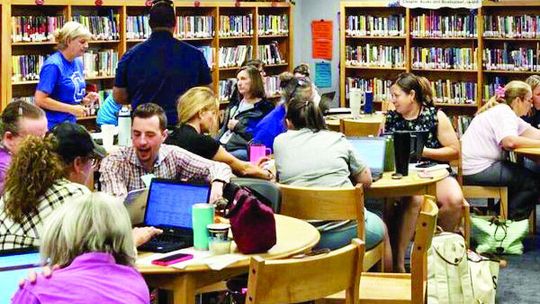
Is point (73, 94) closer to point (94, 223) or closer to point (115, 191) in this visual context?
point (115, 191)

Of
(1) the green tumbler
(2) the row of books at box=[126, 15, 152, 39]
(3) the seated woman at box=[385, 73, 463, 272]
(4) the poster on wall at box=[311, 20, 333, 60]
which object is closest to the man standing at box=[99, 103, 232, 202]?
(1) the green tumbler

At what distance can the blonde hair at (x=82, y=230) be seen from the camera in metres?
2.62

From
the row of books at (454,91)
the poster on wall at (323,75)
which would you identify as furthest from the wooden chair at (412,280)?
the poster on wall at (323,75)

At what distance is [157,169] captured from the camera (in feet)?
14.8

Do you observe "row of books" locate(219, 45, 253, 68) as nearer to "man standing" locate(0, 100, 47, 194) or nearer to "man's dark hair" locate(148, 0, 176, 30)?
"man's dark hair" locate(148, 0, 176, 30)

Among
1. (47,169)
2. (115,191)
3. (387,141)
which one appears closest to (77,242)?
(47,169)

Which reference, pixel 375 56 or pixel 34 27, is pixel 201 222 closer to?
pixel 34 27

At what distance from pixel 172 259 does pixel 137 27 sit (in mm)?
6452

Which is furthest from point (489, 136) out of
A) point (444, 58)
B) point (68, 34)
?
point (444, 58)

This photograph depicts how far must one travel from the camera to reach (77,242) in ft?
8.59

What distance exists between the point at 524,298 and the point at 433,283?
100cm

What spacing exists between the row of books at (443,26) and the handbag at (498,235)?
4.70 metres

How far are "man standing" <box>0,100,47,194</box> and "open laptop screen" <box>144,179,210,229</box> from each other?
2.36 ft

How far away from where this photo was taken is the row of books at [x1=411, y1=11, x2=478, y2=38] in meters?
11.1
